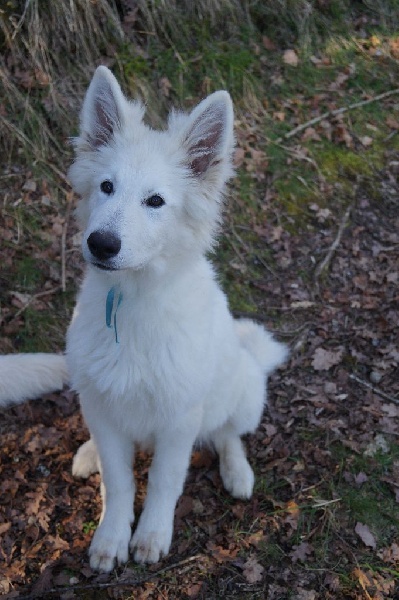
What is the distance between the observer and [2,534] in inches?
130

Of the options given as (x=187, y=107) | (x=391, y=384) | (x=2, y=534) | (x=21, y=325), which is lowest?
(x=391, y=384)

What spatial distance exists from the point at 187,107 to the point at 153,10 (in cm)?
97

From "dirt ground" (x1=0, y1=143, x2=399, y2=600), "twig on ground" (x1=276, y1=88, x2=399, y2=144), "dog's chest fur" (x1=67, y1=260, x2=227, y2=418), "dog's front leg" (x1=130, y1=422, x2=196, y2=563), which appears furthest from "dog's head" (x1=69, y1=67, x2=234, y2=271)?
"twig on ground" (x1=276, y1=88, x2=399, y2=144)

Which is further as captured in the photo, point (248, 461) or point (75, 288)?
point (75, 288)

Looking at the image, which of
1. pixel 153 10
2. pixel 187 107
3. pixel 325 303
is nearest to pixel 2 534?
pixel 325 303

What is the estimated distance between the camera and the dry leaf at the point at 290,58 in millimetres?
6367

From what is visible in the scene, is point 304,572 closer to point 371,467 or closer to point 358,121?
point 371,467

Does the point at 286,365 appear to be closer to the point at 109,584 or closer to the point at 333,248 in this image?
the point at 333,248

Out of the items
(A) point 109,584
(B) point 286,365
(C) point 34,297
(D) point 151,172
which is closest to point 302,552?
(A) point 109,584

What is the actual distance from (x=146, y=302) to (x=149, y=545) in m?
1.38

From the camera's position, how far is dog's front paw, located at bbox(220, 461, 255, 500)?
139 inches

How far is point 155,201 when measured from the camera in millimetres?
2557

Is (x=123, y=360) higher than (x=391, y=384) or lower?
higher

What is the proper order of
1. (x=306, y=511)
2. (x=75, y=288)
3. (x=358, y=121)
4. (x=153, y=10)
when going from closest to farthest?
(x=306, y=511) → (x=75, y=288) → (x=153, y=10) → (x=358, y=121)
